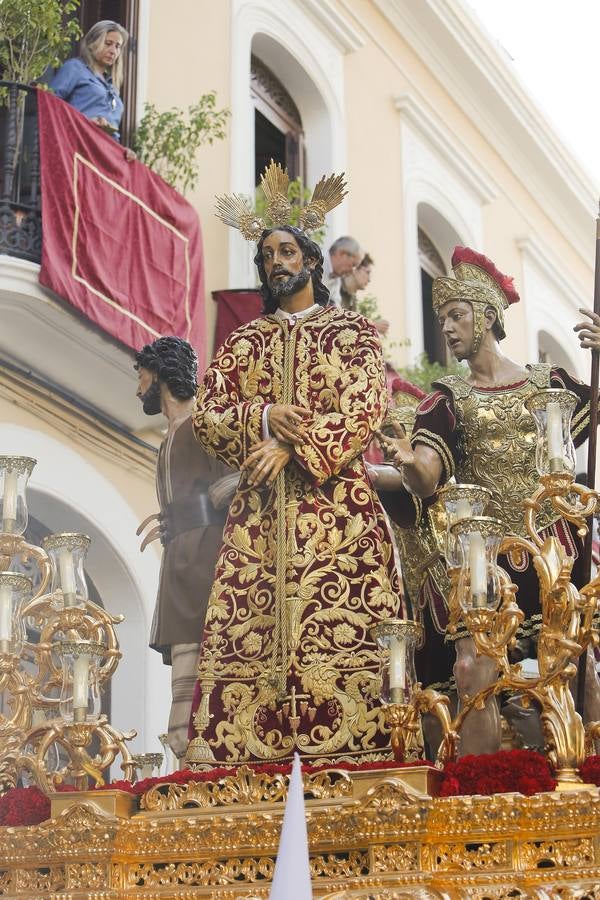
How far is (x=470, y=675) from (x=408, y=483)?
763 millimetres

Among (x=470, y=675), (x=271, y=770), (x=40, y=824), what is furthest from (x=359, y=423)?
(x=40, y=824)

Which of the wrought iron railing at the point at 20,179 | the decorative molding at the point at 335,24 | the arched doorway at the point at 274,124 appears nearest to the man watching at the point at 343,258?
the wrought iron railing at the point at 20,179

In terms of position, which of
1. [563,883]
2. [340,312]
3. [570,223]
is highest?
[570,223]

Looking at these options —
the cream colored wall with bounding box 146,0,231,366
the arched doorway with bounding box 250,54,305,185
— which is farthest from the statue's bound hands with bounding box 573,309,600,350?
the arched doorway with bounding box 250,54,305,185

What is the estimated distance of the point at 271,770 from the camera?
3916 millimetres

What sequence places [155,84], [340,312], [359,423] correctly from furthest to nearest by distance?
[155,84] < [340,312] < [359,423]

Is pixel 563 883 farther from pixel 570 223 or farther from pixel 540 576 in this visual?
pixel 570 223

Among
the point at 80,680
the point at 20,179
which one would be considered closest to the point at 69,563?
the point at 80,680

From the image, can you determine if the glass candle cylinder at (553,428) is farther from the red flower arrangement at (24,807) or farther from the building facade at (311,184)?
the building facade at (311,184)

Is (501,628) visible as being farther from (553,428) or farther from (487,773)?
(553,428)

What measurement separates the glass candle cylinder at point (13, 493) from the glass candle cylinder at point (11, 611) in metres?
0.22

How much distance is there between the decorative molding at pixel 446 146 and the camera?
44.1 ft

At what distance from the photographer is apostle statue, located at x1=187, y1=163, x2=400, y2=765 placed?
13.9ft

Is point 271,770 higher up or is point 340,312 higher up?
point 340,312
